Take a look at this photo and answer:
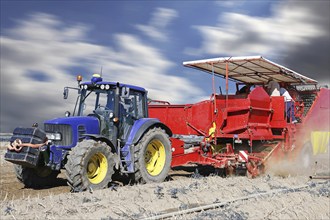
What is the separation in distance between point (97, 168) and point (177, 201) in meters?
2.02

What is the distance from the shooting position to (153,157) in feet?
33.1

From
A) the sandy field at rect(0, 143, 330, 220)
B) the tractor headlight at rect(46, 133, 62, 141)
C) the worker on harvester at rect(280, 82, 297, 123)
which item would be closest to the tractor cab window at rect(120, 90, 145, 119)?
the tractor headlight at rect(46, 133, 62, 141)

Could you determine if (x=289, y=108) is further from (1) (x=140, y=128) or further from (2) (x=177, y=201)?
(2) (x=177, y=201)

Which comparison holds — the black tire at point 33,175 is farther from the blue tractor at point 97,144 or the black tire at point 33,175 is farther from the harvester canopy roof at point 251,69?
the harvester canopy roof at point 251,69

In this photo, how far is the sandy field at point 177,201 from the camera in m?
6.27

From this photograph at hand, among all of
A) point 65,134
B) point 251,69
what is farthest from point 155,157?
point 251,69

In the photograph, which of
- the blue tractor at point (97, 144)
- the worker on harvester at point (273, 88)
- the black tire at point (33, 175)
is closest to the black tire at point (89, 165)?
the blue tractor at point (97, 144)

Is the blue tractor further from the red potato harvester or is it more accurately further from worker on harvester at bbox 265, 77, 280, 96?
worker on harvester at bbox 265, 77, 280, 96

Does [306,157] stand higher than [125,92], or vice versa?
[125,92]

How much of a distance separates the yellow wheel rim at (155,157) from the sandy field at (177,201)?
2.70 feet

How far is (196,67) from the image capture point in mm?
12594

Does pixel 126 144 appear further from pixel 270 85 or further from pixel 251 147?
pixel 270 85

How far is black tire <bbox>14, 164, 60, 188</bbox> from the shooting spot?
898 cm

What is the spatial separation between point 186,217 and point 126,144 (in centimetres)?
324
